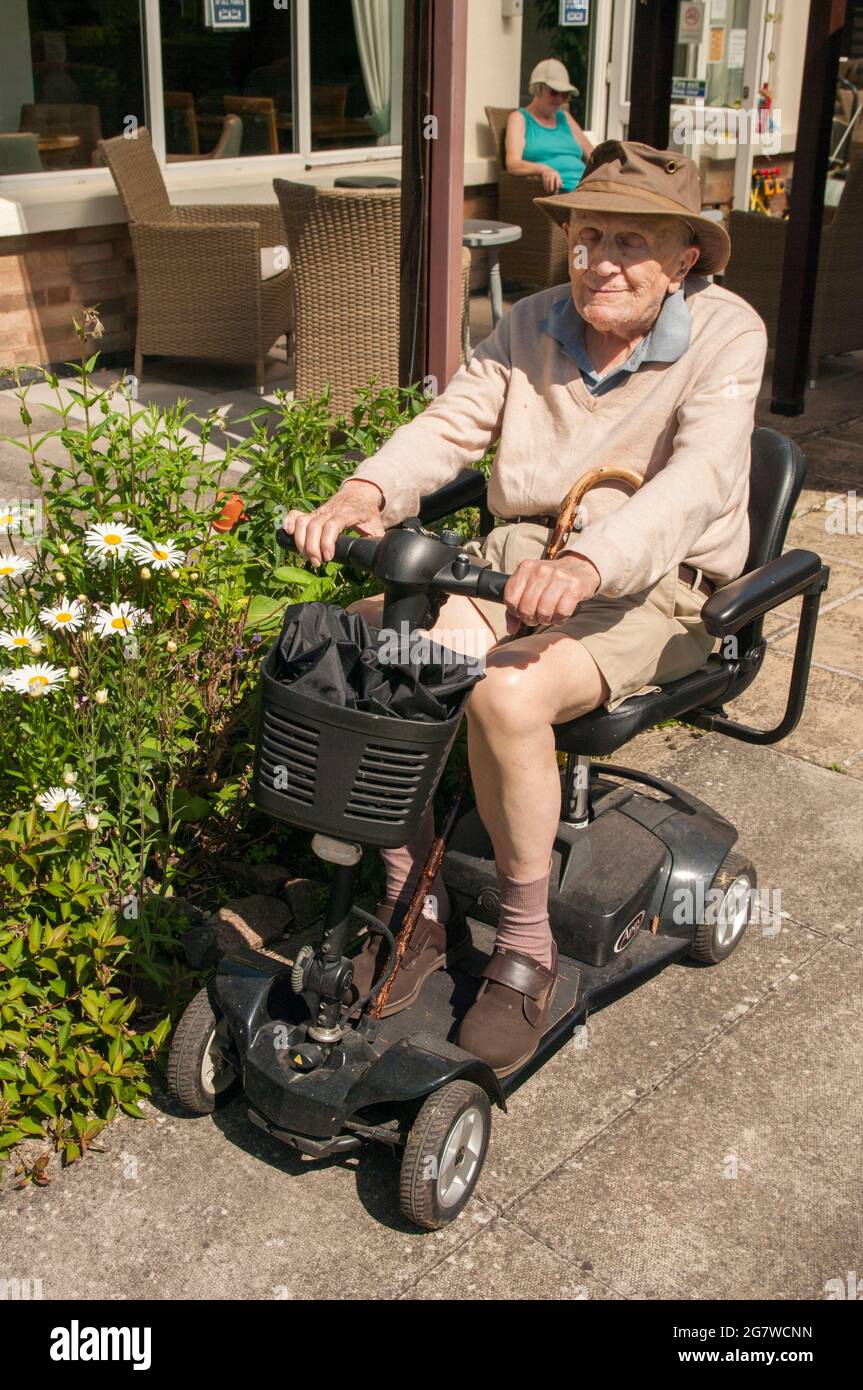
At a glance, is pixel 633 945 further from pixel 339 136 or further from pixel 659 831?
pixel 339 136

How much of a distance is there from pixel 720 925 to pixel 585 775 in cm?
46

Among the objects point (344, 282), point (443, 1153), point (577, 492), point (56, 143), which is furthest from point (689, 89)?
point (443, 1153)

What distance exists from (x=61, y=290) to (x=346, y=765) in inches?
215

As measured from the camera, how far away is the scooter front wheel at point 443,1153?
7.86 ft

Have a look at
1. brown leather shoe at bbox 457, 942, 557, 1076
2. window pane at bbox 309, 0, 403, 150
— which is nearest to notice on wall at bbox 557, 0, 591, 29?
window pane at bbox 309, 0, 403, 150

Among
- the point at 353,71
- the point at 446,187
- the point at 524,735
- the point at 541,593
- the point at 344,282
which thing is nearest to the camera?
the point at 541,593

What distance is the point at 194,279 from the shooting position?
6.64 m

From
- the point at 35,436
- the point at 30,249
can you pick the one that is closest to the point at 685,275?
the point at 35,436

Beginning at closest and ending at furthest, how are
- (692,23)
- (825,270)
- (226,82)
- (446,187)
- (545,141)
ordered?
(446,187) → (825,270) → (226,82) → (545,141) → (692,23)

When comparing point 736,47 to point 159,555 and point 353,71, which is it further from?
point 159,555

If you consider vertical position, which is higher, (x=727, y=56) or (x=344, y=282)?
(x=727, y=56)

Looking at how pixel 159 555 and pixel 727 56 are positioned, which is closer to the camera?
pixel 159 555

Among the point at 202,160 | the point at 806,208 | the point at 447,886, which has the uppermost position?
the point at 202,160

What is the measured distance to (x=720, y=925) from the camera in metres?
3.18
